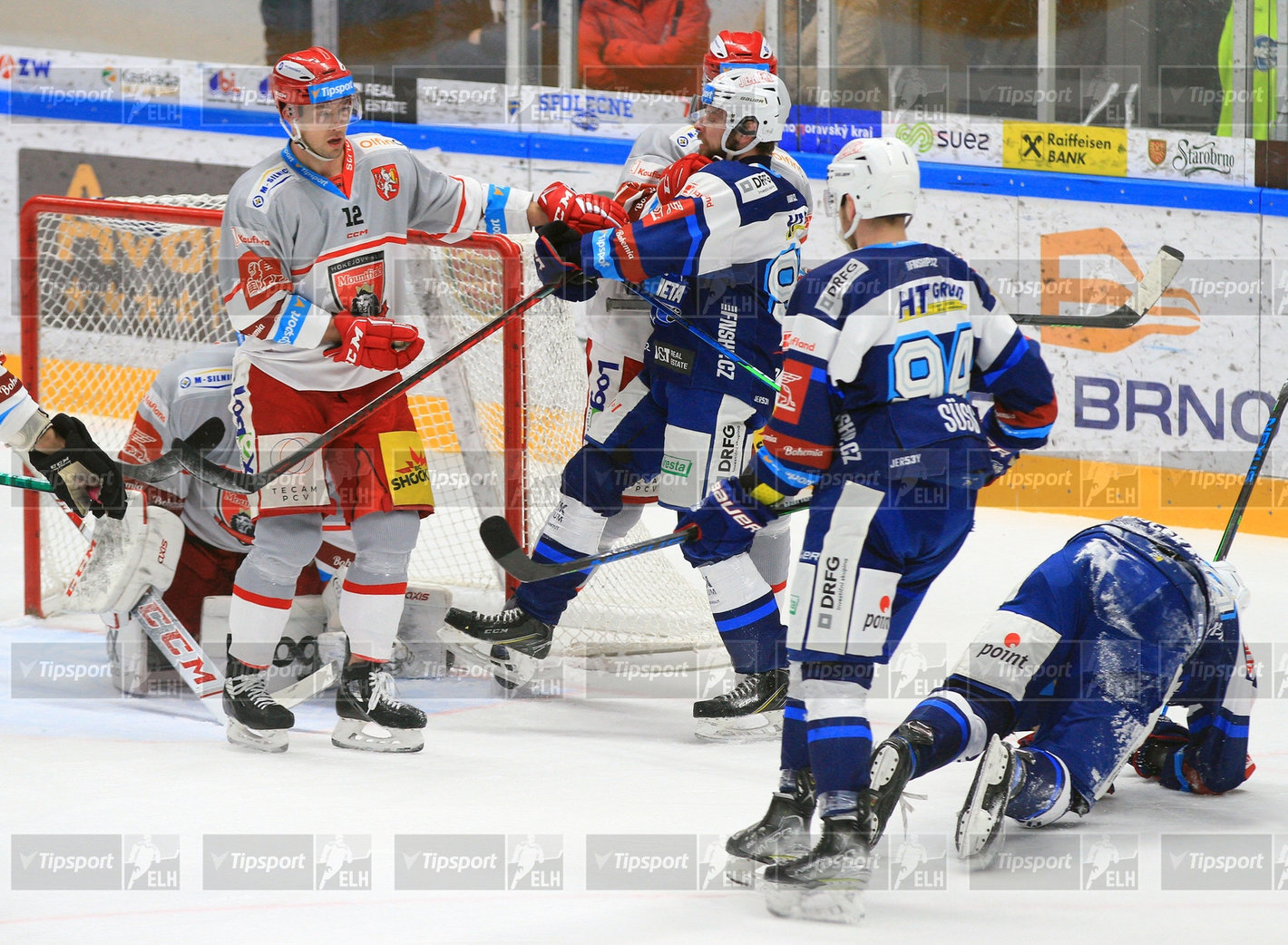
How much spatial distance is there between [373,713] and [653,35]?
4.66 metres

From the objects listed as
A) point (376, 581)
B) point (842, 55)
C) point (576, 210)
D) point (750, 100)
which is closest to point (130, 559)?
point (376, 581)

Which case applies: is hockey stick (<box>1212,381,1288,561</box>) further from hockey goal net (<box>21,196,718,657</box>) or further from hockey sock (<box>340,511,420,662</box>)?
hockey sock (<box>340,511,420,662</box>)

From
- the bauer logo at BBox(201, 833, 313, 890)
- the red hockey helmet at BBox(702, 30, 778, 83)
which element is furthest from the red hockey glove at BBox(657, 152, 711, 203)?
the bauer logo at BBox(201, 833, 313, 890)

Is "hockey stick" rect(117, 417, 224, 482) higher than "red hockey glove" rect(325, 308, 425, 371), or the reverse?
"red hockey glove" rect(325, 308, 425, 371)

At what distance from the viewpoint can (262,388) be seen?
340 cm

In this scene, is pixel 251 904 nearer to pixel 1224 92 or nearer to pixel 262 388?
pixel 262 388

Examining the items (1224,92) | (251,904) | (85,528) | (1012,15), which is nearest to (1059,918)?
(251,904)

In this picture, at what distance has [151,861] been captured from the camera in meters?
2.65

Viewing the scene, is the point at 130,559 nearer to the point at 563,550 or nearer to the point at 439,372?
the point at 563,550

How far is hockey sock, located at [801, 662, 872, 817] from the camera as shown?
2.44 meters

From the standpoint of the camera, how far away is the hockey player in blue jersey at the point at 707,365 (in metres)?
3.49

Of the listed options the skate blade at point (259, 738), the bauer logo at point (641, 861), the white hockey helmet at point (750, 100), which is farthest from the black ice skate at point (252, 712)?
the white hockey helmet at point (750, 100)

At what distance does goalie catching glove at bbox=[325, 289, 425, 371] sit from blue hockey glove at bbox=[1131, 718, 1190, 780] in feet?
5.71

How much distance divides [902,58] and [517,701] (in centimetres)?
394
